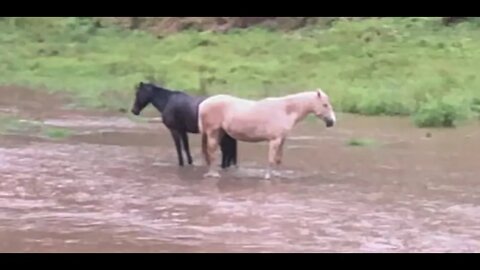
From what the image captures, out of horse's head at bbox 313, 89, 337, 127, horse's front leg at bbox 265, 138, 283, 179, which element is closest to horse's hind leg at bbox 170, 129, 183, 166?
horse's front leg at bbox 265, 138, 283, 179

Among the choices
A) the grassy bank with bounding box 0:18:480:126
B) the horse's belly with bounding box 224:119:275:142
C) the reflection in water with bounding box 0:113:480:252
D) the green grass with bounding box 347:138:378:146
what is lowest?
the reflection in water with bounding box 0:113:480:252

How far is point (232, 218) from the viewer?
22.8 feet

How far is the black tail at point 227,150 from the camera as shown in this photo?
9312mm

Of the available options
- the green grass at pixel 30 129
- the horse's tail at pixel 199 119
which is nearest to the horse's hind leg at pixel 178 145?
the horse's tail at pixel 199 119

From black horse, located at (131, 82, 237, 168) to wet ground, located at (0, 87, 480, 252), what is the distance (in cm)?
20

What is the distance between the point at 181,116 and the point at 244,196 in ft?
6.47

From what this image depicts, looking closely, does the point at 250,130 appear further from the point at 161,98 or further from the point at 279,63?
the point at 279,63

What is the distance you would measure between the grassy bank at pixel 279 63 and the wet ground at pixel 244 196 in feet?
9.01

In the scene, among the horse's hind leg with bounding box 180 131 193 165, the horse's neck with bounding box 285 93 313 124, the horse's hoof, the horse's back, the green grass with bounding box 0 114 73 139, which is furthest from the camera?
the green grass with bounding box 0 114 73 139

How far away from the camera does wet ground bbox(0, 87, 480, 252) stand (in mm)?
6258

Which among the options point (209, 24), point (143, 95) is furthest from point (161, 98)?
point (209, 24)

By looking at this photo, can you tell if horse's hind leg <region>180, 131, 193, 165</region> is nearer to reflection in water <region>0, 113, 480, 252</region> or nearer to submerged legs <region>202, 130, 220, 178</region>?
reflection in water <region>0, 113, 480, 252</region>
